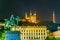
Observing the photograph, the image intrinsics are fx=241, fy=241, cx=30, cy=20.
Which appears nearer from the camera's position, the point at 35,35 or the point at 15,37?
the point at 15,37

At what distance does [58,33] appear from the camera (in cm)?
816

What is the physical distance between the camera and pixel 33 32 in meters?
8.46

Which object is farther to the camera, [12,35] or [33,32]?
[33,32]

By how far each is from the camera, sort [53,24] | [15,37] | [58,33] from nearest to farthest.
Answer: [15,37] → [58,33] → [53,24]

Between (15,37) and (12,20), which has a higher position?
(12,20)

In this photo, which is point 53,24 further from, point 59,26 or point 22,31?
point 22,31

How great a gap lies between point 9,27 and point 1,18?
42 cm

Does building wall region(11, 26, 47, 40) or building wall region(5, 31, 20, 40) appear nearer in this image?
building wall region(5, 31, 20, 40)

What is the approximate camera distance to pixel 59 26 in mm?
8664

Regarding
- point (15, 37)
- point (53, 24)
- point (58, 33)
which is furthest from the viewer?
point (53, 24)

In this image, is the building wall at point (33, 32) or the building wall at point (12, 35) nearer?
the building wall at point (12, 35)

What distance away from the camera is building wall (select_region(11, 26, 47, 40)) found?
8367 mm

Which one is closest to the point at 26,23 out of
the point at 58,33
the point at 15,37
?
the point at 58,33

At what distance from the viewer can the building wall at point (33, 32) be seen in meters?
8.37
